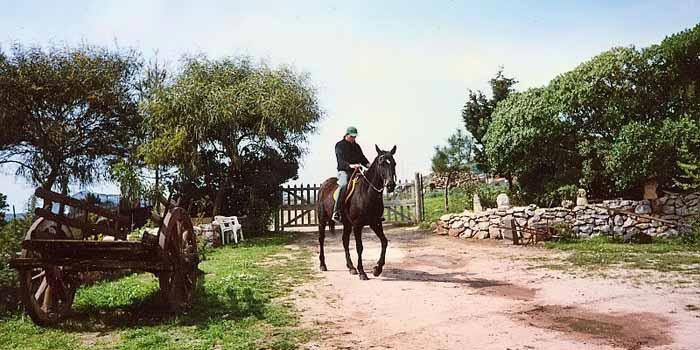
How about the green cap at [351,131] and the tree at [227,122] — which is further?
the tree at [227,122]

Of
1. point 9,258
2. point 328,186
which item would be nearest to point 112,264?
point 9,258

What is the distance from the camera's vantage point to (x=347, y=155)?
30.9ft

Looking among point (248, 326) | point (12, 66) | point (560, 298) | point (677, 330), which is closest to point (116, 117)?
point (12, 66)

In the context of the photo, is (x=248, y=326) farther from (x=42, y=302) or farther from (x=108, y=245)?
(x=42, y=302)

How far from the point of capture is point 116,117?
22203 millimetres

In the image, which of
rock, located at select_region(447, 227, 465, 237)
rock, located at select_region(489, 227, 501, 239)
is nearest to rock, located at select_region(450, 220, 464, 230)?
rock, located at select_region(447, 227, 465, 237)

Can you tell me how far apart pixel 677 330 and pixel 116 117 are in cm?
2261

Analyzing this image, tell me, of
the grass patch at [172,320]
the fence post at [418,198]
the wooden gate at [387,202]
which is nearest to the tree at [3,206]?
the grass patch at [172,320]

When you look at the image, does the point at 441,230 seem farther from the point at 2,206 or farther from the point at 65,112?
the point at 65,112

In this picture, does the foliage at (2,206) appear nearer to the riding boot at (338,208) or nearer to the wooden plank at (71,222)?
the wooden plank at (71,222)

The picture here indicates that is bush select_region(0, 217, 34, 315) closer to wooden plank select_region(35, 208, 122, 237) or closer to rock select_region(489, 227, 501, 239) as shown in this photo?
wooden plank select_region(35, 208, 122, 237)

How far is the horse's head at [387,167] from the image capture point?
25.5ft

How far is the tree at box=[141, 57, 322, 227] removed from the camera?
16422 millimetres

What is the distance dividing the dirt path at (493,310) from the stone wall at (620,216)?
4.17 m
